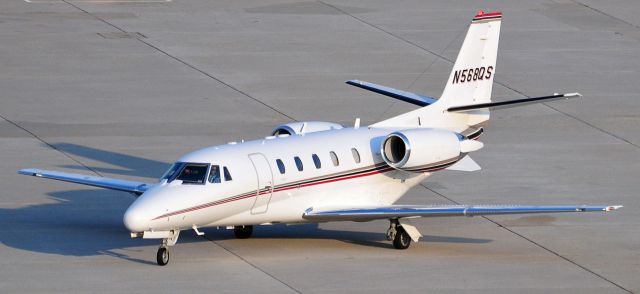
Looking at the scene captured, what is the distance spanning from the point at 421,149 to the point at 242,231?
3630 mm

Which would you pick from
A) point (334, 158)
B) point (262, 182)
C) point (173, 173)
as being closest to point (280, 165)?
point (262, 182)

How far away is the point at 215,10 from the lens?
49.8 metres

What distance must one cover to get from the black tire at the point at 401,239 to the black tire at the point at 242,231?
2.70 m

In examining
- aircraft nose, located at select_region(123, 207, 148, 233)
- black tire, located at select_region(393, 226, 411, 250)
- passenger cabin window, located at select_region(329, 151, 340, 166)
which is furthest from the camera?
passenger cabin window, located at select_region(329, 151, 340, 166)

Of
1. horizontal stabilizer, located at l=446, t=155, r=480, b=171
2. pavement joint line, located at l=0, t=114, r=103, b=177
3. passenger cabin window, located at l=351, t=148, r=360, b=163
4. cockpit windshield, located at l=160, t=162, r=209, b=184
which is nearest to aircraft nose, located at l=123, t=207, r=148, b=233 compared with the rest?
cockpit windshield, located at l=160, t=162, r=209, b=184

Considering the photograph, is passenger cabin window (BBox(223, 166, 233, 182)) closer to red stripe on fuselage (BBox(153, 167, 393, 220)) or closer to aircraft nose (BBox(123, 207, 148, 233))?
red stripe on fuselage (BBox(153, 167, 393, 220))

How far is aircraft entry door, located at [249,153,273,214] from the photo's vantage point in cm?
2600

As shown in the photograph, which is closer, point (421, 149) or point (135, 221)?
point (135, 221)

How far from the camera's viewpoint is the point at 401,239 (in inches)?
1062

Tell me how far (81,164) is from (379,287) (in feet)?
35.7

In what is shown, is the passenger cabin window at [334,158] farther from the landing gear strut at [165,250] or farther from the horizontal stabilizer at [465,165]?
the landing gear strut at [165,250]

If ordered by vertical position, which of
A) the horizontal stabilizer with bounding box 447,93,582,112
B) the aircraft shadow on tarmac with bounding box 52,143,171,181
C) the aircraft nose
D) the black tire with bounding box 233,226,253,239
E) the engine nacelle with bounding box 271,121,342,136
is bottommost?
the black tire with bounding box 233,226,253,239

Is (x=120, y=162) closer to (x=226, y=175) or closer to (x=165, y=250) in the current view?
(x=226, y=175)

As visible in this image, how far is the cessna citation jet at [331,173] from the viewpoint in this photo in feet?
82.8
